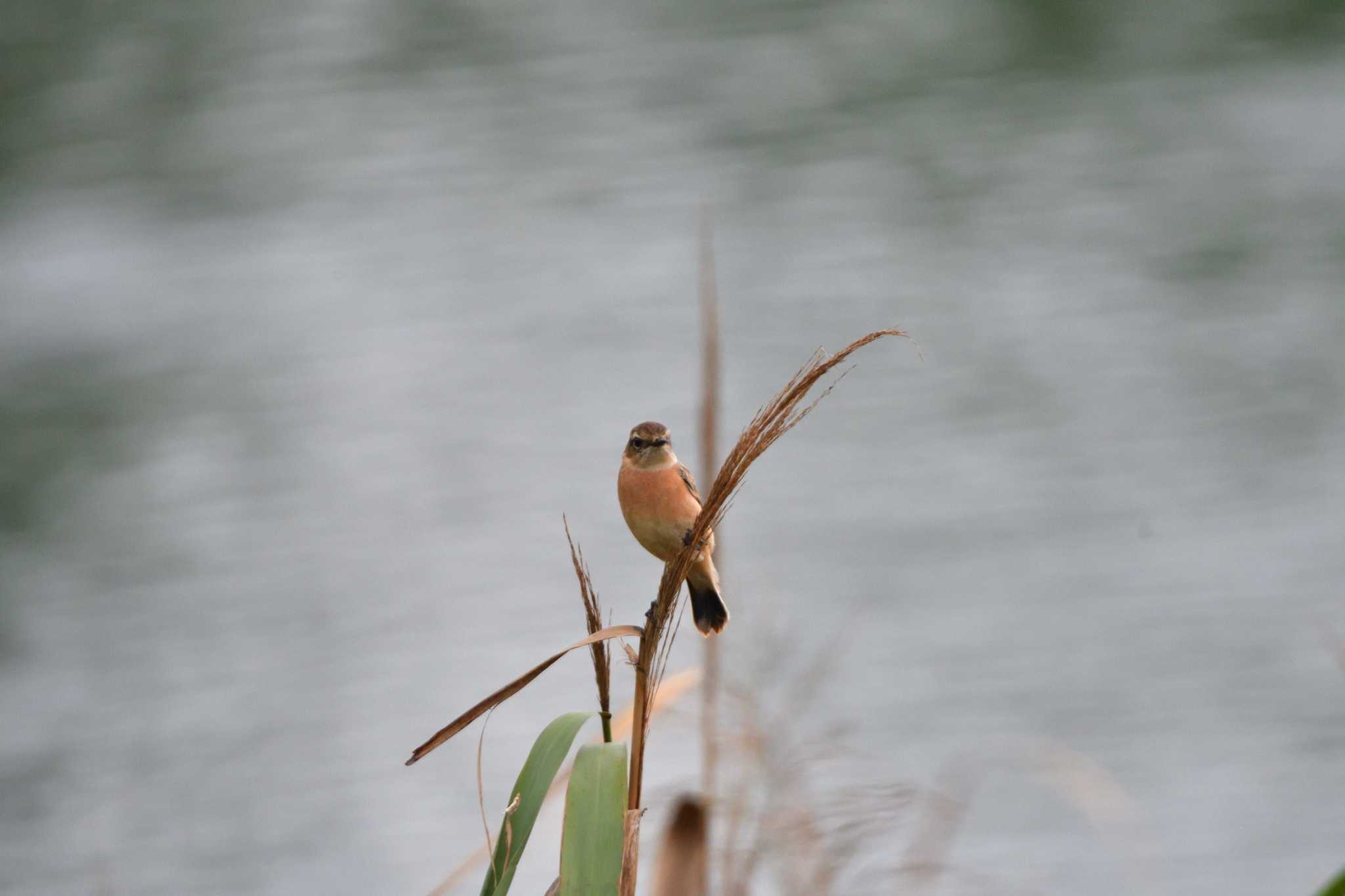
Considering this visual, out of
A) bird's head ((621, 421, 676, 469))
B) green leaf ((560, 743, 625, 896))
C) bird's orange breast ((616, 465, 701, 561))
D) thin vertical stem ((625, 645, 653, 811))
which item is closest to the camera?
green leaf ((560, 743, 625, 896))

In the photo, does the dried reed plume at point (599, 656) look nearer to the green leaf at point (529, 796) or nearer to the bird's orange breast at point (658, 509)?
the green leaf at point (529, 796)

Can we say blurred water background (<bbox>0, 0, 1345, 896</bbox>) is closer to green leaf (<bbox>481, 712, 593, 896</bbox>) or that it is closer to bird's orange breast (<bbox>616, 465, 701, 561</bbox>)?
bird's orange breast (<bbox>616, 465, 701, 561</bbox>)

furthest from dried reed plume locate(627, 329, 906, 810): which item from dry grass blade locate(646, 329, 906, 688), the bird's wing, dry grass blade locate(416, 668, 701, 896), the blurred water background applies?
the blurred water background

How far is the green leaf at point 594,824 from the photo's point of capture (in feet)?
6.50

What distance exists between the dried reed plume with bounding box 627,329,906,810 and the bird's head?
1.70 metres

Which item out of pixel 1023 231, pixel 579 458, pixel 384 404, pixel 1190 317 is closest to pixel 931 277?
pixel 1023 231

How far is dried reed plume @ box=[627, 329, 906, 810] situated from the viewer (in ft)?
6.78

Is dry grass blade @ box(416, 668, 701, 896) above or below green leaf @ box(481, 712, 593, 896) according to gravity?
below

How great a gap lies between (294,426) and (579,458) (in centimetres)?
187

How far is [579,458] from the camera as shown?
359 inches

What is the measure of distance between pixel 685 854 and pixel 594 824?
2.17 feet

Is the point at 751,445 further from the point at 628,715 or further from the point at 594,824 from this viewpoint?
the point at 628,715

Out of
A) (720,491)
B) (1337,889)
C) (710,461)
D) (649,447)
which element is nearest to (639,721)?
(720,491)

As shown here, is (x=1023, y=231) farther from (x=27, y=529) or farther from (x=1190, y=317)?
(x=27, y=529)
